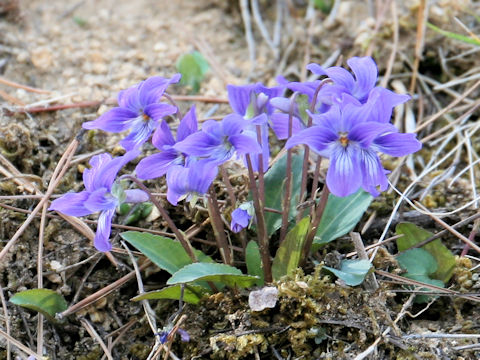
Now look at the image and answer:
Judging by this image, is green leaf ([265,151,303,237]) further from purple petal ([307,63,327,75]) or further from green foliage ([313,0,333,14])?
green foliage ([313,0,333,14])

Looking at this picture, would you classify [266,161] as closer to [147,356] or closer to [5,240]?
[147,356]

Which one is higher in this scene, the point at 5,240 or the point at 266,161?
the point at 266,161

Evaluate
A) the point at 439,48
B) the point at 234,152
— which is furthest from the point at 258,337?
the point at 439,48

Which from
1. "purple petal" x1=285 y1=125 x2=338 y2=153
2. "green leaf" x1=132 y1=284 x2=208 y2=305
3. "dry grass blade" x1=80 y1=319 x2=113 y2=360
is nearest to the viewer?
"purple petal" x1=285 y1=125 x2=338 y2=153

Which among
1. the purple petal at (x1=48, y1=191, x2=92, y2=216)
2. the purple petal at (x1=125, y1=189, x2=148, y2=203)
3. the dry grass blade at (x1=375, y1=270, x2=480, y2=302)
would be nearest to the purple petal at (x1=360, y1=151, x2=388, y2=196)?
the dry grass blade at (x1=375, y1=270, x2=480, y2=302)

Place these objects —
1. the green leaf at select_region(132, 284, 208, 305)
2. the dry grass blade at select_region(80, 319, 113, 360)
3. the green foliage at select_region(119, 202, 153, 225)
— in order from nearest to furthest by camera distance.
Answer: the green leaf at select_region(132, 284, 208, 305), the dry grass blade at select_region(80, 319, 113, 360), the green foliage at select_region(119, 202, 153, 225)

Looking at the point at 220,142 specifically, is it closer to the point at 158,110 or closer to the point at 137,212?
the point at 158,110

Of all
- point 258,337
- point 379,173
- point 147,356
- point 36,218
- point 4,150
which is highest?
point 379,173

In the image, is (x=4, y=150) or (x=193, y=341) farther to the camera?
(x=4, y=150)
